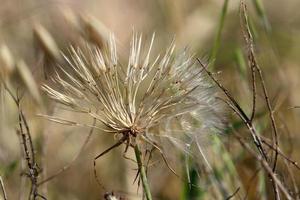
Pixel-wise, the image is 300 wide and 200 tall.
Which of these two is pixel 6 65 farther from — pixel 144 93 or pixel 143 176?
pixel 143 176

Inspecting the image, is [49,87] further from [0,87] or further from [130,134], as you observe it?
[0,87]

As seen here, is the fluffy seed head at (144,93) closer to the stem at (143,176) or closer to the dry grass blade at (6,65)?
the stem at (143,176)

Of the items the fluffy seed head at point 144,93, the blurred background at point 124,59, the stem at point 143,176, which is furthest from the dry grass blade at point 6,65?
the stem at point 143,176

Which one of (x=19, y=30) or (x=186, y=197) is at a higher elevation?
(x=19, y=30)

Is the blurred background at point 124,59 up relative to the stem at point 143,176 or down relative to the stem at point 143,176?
up

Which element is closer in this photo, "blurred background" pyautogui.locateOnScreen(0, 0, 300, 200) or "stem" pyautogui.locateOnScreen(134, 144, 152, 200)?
"stem" pyautogui.locateOnScreen(134, 144, 152, 200)

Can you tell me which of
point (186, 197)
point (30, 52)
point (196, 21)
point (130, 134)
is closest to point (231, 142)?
point (186, 197)

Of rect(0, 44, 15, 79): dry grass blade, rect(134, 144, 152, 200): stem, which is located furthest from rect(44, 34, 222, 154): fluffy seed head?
rect(0, 44, 15, 79): dry grass blade

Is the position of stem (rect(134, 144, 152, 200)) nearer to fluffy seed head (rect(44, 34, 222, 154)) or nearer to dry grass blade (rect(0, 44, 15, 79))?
fluffy seed head (rect(44, 34, 222, 154))
